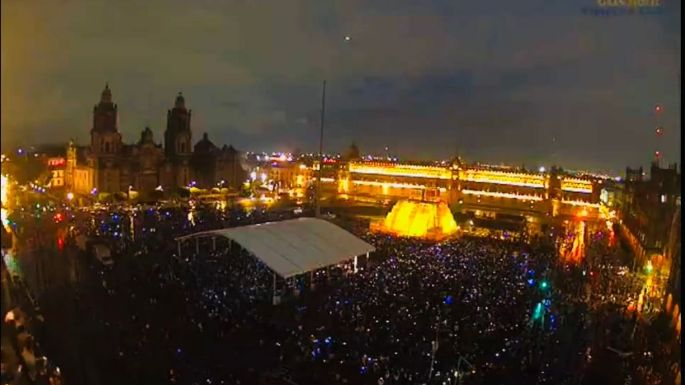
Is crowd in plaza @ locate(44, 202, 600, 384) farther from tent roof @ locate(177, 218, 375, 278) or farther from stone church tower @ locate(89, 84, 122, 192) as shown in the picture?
stone church tower @ locate(89, 84, 122, 192)

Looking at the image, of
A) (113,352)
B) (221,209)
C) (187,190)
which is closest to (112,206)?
(221,209)

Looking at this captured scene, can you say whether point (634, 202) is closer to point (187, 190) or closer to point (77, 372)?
point (187, 190)

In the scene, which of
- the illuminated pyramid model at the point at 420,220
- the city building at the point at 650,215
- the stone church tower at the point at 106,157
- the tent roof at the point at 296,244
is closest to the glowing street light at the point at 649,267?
the city building at the point at 650,215

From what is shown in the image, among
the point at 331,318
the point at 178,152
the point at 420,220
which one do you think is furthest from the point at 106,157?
the point at 331,318

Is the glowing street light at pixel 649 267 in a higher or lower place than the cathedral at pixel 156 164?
lower

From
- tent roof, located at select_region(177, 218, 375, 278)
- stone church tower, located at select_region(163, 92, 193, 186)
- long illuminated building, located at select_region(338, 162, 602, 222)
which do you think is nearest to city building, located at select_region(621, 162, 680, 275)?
tent roof, located at select_region(177, 218, 375, 278)

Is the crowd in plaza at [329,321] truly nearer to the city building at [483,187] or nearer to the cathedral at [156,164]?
the cathedral at [156,164]
